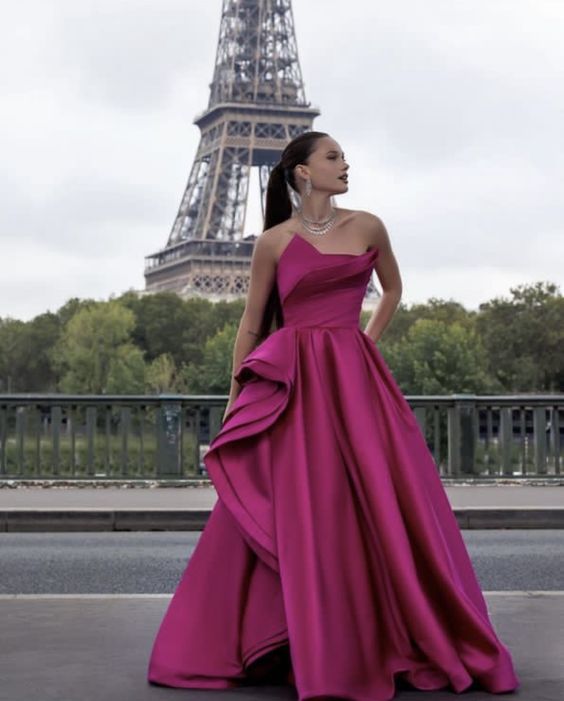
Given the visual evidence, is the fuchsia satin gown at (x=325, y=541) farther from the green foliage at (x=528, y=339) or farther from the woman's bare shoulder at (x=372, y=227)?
the green foliage at (x=528, y=339)

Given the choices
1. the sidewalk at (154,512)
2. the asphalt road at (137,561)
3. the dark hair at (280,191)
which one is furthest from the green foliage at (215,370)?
the dark hair at (280,191)

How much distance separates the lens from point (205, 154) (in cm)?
8744

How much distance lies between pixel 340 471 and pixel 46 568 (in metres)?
4.50

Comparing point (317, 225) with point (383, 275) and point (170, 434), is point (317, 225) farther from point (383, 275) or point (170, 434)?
point (170, 434)

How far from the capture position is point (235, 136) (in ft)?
280

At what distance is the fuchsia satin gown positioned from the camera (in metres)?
4.15

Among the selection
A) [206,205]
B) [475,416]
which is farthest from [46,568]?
[206,205]

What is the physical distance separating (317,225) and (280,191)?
20cm

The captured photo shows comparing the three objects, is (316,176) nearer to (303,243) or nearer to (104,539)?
(303,243)

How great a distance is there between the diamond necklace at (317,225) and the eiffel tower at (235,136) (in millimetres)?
79335

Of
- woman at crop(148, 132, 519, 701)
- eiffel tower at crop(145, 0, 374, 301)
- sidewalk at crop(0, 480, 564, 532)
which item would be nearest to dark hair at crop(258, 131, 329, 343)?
woman at crop(148, 132, 519, 701)

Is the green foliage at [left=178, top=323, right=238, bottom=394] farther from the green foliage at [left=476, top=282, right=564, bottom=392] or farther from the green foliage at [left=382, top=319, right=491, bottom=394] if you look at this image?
the green foliage at [left=476, top=282, right=564, bottom=392]

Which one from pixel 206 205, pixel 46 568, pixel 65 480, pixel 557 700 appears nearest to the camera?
pixel 557 700

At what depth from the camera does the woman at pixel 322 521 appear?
163 inches
